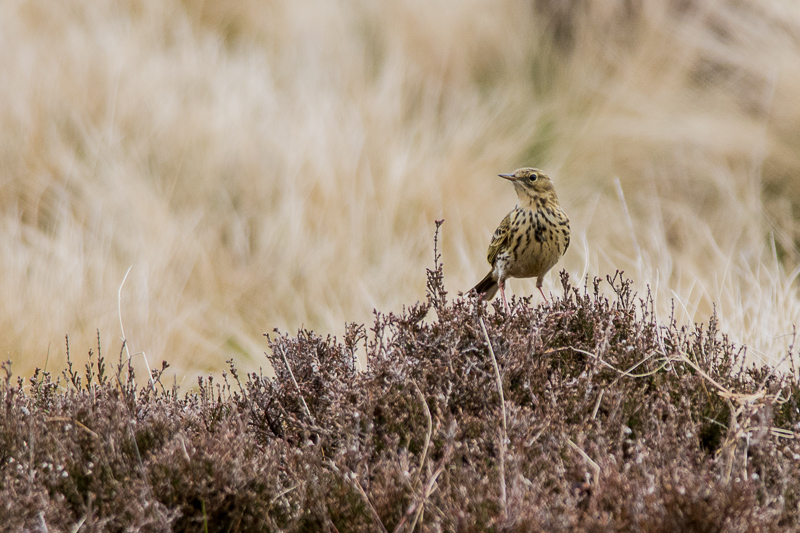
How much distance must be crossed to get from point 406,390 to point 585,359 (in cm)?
63

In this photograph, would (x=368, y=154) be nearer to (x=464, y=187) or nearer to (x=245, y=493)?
(x=464, y=187)

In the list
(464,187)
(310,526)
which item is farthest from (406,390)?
(464,187)

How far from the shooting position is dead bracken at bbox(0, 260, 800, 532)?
2057mm

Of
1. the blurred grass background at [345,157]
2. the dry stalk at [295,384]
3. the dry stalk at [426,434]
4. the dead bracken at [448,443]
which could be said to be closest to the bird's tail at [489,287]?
the blurred grass background at [345,157]

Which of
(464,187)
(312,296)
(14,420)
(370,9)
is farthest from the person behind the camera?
(370,9)

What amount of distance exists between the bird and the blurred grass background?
58cm

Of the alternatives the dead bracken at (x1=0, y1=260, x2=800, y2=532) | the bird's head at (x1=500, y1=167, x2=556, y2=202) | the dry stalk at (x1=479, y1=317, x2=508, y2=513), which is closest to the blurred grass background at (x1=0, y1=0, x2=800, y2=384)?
the bird's head at (x1=500, y1=167, x2=556, y2=202)

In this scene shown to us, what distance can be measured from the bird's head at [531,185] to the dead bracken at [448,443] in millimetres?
1020

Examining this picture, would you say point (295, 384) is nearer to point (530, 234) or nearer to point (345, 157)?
point (530, 234)

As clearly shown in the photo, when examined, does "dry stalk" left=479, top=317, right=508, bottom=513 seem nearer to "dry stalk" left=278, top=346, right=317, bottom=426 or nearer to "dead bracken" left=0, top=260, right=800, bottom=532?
"dead bracken" left=0, top=260, right=800, bottom=532

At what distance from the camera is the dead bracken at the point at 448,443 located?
6.75 feet

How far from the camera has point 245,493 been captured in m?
2.22

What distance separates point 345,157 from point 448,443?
4.12m

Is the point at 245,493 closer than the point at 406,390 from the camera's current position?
Yes
